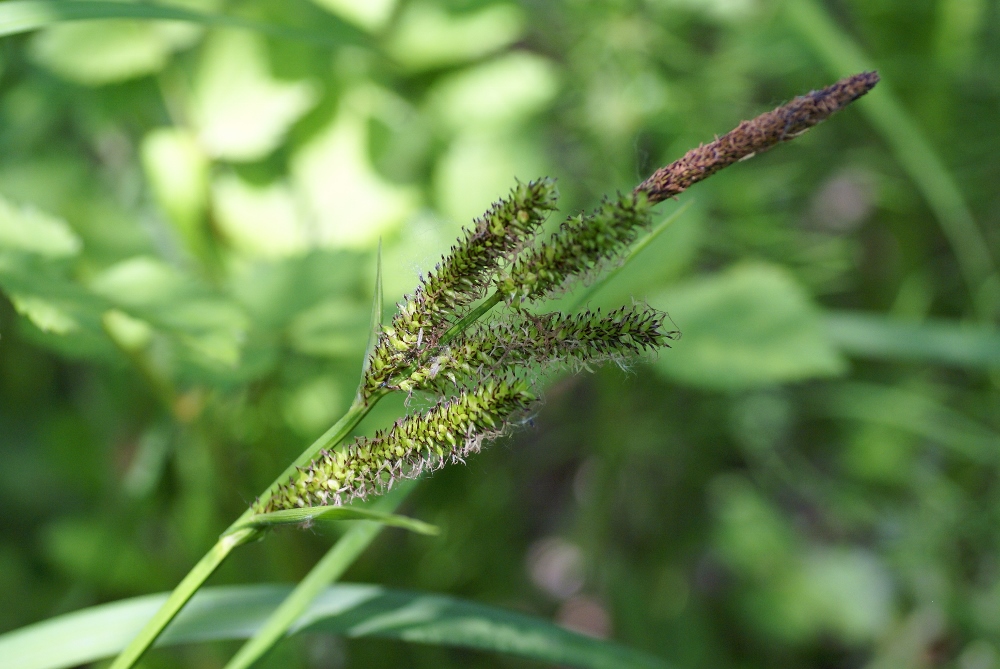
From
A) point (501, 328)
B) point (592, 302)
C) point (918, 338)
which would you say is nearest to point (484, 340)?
point (501, 328)

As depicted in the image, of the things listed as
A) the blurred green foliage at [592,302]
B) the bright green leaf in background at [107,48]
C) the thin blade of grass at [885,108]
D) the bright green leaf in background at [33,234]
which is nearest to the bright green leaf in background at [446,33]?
the blurred green foliage at [592,302]

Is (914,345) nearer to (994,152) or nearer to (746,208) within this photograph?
(746,208)

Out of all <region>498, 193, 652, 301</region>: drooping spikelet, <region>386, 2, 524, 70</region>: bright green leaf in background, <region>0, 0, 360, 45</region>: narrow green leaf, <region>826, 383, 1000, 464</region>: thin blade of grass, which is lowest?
<region>826, 383, 1000, 464</region>: thin blade of grass

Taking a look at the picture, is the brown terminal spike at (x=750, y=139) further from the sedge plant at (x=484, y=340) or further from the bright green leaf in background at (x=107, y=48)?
the bright green leaf in background at (x=107, y=48)

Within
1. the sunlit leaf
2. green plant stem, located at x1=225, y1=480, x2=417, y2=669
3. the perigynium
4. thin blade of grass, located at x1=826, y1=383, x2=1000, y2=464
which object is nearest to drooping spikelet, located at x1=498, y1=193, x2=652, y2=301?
the perigynium

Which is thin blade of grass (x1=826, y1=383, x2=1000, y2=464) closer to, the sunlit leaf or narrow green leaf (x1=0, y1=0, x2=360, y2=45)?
the sunlit leaf

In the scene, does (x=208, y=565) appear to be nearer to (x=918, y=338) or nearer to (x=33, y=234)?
(x=33, y=234)

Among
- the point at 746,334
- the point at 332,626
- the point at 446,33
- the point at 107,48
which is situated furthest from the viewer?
the point at 446,33

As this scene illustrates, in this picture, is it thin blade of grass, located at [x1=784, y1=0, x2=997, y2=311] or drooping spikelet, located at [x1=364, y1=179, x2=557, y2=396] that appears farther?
thin blade of grass, located at [x1=784, y1=0, x2=997, y2=311]

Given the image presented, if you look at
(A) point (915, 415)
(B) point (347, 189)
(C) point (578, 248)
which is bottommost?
(A) point (915, 415)
